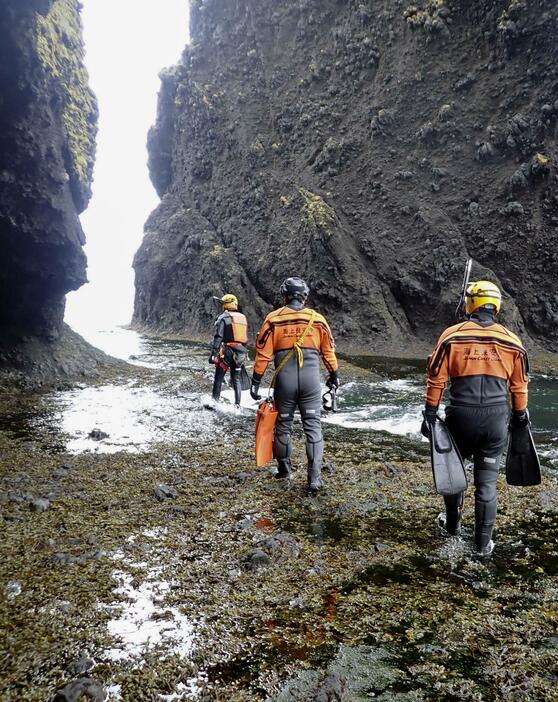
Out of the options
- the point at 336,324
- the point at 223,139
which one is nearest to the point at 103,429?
the point at 336,324

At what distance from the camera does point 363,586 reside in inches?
152

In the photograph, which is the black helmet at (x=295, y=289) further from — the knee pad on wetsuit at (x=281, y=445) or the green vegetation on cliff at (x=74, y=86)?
the green vegetation on cliff at (x=74, y=86)

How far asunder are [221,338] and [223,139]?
104 feet

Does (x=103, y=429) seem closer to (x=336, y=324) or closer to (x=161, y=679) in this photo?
(x=161, y=679)

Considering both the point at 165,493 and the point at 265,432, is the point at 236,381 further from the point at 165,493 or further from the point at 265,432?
the point at 165,493

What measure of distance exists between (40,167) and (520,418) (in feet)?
40.6

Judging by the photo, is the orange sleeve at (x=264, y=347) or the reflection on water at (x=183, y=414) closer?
the orange sleeve at (x=264, y=347)

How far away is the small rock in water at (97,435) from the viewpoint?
28.0 ft

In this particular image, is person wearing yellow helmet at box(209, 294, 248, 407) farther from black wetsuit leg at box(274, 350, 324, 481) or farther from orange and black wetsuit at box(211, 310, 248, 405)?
black wetsuit leg at box(274, 350, 324, 481)

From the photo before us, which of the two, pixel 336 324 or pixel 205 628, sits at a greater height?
pixel 336 324

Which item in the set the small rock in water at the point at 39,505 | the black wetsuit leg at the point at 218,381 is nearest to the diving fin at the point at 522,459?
the small rock in water at the point at 39,505

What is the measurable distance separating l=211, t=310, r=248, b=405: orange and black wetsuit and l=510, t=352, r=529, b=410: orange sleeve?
8071mm

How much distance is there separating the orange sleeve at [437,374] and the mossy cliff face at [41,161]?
11131 millimetres

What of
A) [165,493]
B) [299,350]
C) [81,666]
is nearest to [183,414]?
[165,493]
